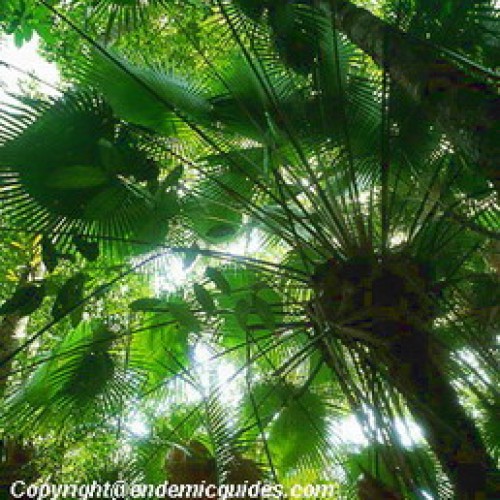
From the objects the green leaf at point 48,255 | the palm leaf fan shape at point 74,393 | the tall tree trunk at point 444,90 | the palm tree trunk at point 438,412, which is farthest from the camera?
the palm leaf fan shape at point 74,393

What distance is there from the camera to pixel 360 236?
6.44ft

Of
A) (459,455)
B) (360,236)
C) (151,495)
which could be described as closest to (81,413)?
(151,495)

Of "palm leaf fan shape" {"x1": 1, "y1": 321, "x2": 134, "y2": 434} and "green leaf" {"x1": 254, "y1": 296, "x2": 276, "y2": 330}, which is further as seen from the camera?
"palm leaf fan shape" {"x1": 1, "y1": 321, "x2": 134, "y2": 434}

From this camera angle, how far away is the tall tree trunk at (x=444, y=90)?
109 centimetres

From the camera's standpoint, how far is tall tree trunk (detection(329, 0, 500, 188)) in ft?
3.56

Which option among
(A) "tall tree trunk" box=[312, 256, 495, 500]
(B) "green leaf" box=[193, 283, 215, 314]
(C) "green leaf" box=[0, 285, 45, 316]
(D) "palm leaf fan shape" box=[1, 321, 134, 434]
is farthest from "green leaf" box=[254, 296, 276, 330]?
(D) "palm leaf fan shape" box=[1, 321, 134, 434]

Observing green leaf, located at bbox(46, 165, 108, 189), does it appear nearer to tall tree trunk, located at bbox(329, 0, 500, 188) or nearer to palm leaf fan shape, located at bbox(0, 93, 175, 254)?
palm leaf fan shape, located at bbox(0, 93, 175, 254)

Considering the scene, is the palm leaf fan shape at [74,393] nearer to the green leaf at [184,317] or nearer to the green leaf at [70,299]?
the green leaf at [70,299]

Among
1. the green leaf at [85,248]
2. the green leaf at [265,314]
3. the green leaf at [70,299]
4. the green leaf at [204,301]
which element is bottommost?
the green leaf at [265,314]

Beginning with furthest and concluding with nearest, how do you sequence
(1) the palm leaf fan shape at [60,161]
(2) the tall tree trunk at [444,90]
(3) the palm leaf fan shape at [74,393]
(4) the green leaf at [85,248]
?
(3) the palm leaf fan shape at [74,393], (1) the palm leaf fan shape at [60,161], (4) the green leaf at [85,248], (2) the tall tree trunk at [444,90]

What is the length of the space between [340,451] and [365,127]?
1576 millimetres

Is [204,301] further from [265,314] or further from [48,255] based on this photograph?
[48,255]

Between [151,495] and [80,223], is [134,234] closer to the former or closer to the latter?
[80,223]

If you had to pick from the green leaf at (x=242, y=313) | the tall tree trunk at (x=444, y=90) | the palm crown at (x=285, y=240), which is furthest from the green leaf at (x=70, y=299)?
the tall tree trunk at (x=444, y=90)
